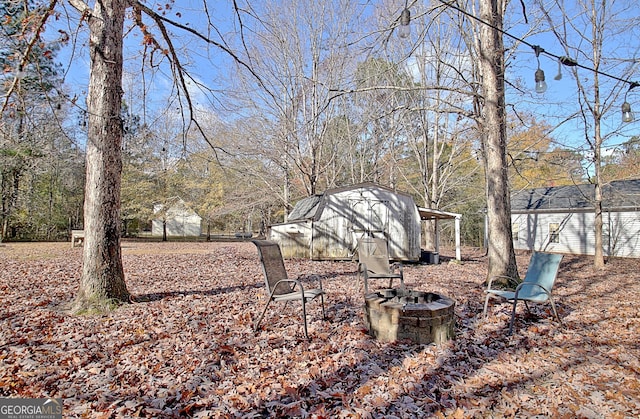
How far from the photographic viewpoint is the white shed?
12.8 metres

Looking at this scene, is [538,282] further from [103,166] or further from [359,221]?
[359,221]

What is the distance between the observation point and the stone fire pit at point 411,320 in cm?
386

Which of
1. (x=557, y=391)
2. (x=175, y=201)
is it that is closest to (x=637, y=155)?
(x=557, y=391)

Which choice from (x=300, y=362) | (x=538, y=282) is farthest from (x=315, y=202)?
(x=300, y=362)

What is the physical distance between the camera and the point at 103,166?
4875mm

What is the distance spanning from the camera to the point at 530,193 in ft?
69.5

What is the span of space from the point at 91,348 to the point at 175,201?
21.0 meters

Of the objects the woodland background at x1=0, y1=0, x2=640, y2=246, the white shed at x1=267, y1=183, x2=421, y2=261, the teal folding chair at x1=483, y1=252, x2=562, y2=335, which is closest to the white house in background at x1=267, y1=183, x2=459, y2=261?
the white shed at x1=267, y1=183, x2=421, y2=261

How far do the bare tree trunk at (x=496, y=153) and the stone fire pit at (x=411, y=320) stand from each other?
3.37 metres

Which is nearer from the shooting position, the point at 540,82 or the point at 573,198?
the point at 540,82

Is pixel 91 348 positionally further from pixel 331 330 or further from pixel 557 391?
pixel 557 391

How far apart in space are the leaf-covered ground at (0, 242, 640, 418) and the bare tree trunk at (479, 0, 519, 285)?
1.39 metres

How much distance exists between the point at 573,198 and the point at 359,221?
506 inches

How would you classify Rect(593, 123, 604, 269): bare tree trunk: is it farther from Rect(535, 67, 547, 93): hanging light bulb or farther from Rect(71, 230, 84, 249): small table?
Rect(71, 230, 84, 249): small table
